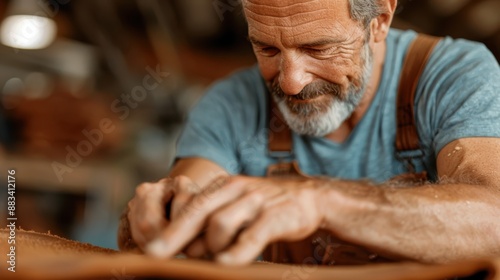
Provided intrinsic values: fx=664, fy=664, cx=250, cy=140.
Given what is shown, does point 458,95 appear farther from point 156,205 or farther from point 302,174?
point 156,205

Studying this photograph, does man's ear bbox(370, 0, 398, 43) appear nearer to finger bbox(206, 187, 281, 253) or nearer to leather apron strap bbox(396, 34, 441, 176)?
leather apron strap bbox(396, 34, 441, 176)

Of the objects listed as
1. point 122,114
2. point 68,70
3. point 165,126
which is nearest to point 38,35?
point 68,70

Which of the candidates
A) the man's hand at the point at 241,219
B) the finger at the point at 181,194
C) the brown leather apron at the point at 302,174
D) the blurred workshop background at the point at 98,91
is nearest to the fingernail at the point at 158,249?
the man's hand at the point at 241,219

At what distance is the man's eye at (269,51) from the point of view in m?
1.63

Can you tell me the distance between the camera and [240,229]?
99cm

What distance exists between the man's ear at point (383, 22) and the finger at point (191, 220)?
33.6 inches

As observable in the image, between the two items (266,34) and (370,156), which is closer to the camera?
(266,34)

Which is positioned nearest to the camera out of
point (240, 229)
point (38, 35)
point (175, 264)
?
point (175, 264)

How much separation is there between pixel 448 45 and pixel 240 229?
1.02m

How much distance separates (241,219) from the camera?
976 mm

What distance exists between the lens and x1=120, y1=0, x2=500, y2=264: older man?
40.1 inches

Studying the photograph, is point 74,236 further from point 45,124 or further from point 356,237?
point 356,237

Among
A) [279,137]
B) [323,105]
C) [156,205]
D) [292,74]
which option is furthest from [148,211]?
[279,137]

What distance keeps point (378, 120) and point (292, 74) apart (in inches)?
15.0
